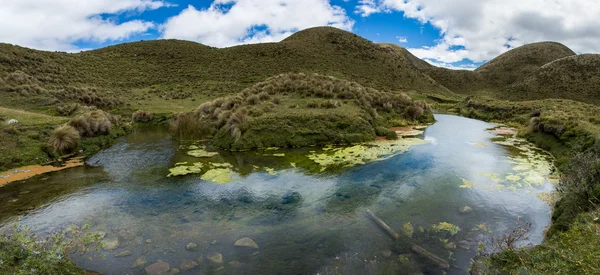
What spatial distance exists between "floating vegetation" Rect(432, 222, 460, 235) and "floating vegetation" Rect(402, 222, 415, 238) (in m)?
0.59

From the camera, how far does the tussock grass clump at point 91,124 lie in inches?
696

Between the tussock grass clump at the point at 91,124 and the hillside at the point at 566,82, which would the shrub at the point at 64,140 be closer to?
the tussock grass clump at the point at 91,124

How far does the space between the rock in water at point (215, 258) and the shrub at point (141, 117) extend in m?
25.9

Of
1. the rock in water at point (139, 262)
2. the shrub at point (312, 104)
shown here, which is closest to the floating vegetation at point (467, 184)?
the rock in water at point (139, 262)

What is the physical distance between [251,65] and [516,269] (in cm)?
6991

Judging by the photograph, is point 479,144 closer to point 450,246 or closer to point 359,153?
point 359,153

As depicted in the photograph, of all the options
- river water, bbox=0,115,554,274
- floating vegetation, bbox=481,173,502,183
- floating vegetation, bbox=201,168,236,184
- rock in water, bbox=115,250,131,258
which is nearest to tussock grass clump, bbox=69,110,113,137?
river water, bbox=0,115,554,274

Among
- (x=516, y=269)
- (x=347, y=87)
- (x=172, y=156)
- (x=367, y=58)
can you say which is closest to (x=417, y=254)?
(x=516, y=269)

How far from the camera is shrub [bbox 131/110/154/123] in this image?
28641 mm

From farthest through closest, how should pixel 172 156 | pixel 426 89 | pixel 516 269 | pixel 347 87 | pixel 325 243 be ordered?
1. pixel 426 89
2. pixel 347 87
3. pixel 172 156
4. pixel 325 243
5. pixel 516 269

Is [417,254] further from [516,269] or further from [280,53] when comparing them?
[280,53]

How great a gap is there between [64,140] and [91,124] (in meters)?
3.72

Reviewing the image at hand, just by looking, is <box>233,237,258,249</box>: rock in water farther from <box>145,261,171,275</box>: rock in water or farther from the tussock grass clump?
the tussock grass clump

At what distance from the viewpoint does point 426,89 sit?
7775 centimetres
